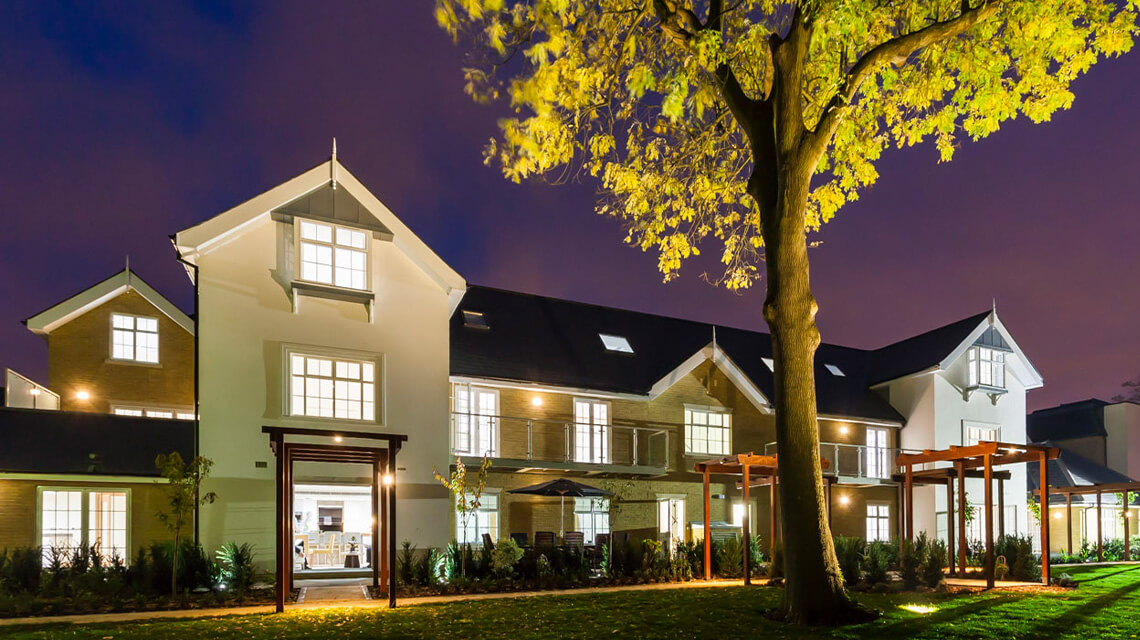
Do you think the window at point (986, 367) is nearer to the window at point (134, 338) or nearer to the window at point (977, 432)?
the window at point (977, 432)

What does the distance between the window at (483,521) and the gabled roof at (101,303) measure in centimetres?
879

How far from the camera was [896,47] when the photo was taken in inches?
428

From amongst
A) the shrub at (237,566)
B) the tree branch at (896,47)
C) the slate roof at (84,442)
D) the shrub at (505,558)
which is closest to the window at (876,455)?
the shrub at (505,558)

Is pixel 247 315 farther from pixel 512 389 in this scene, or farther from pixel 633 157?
pixel 633 157

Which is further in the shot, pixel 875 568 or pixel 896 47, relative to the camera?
pixel 875 568

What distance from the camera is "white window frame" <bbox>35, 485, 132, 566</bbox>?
16703 mm

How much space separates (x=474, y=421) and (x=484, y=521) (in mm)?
2487

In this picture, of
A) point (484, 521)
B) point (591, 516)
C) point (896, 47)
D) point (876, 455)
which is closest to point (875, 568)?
point (591, 516)

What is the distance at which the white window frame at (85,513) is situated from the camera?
54.8 ft

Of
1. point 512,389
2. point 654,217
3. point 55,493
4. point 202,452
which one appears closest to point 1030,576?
point 654,217

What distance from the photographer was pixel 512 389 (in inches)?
855

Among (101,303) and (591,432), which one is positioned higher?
(101,303)

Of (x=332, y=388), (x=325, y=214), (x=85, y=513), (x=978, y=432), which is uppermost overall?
Result: (x=325, y=214)

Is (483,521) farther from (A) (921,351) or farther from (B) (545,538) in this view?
(A) (921,351)
